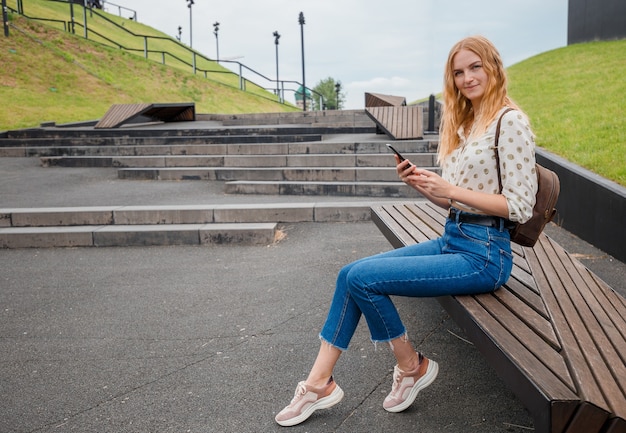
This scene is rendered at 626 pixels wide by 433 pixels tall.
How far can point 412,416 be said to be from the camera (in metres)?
2.81

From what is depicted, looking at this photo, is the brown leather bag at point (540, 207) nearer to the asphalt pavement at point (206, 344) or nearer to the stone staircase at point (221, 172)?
the asphalt pavement at point (206, 344)

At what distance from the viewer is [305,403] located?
280 centimetres

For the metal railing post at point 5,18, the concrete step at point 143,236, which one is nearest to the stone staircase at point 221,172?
the concrete step at point 143,236

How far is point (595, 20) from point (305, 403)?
22.2 m

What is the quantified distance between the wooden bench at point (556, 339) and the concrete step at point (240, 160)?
20.9 ft

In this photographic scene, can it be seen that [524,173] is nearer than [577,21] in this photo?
Yes

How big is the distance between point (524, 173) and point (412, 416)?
4.12ft

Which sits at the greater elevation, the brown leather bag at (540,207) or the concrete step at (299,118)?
the concrete step at (299,118)

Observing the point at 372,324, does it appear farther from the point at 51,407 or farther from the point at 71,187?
the point at 71,187

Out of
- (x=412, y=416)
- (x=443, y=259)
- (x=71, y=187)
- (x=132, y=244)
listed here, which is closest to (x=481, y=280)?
(x=443, y=259)

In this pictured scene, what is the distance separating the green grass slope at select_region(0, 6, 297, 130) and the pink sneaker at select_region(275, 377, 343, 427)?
15.8 metres

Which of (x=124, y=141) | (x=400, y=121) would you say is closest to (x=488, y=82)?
(x=400, y=121)

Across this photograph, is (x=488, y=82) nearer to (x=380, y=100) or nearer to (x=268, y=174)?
(x=268, y=174)

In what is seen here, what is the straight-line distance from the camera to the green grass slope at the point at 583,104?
6.97 meters
